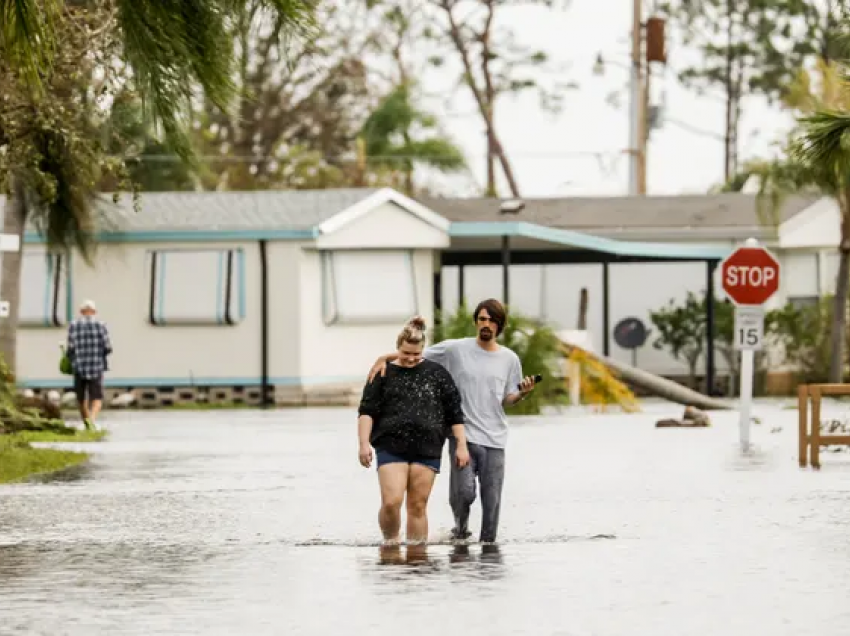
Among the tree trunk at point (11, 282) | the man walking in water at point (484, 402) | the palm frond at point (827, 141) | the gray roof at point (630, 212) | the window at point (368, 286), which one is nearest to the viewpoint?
the man walking in water at point (484, 402)

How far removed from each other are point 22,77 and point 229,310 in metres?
25.6

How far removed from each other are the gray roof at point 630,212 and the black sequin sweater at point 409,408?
34.9 m

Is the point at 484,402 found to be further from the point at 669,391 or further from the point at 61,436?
the point at 669,391

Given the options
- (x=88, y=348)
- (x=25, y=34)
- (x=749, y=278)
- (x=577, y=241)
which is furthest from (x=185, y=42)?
(x=577, y=241)

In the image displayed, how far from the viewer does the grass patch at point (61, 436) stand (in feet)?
101

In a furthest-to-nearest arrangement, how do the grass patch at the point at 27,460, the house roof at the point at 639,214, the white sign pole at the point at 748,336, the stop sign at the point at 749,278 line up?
1. the house roof at the point at 639,214
2. the stop sign at the point at 749,278
3. the white sign pole at the point at 748,336
4. the grass patch at the point at 27,460

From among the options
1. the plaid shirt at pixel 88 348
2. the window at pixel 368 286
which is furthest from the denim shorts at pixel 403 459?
the window at pixel 368 286

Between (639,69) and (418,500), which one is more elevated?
(639,69)

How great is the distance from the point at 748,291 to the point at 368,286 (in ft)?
51.1

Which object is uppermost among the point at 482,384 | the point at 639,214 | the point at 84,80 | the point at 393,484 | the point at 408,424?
the point at 84,80

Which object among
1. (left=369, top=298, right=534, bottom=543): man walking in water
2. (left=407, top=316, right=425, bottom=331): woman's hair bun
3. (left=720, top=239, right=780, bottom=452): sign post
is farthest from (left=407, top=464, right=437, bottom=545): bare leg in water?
(left=720, top=239, right=780, bottom=452): sign post

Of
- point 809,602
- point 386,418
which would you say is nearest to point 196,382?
point 386,418

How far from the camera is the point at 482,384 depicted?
16406mm

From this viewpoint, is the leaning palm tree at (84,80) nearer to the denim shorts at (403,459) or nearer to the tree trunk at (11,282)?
the tree trunk at (11,282)
